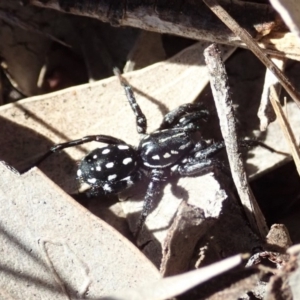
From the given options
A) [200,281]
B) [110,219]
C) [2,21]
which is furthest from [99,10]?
[200,281]

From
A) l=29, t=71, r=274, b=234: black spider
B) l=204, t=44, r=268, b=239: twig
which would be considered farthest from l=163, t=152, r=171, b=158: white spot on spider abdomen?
l=204, t=44, r=268, b=239: twig

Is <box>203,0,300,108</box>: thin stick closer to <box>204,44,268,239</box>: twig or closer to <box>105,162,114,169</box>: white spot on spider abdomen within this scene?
<box>204,44,268,239</box>: twig

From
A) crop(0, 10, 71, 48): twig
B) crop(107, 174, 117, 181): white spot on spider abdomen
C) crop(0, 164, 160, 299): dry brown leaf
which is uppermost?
crop(0, 10, 71, 48): twig

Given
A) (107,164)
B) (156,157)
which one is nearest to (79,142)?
(107,164)

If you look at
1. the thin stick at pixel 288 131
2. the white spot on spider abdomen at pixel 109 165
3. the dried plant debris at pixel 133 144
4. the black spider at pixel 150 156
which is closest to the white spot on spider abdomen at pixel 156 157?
the black spider at pixel 150 156

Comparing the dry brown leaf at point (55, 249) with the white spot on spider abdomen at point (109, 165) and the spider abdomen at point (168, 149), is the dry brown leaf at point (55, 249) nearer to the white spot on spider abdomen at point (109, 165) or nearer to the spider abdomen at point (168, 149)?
the white spot on spider abdomen at point (109, 165)
